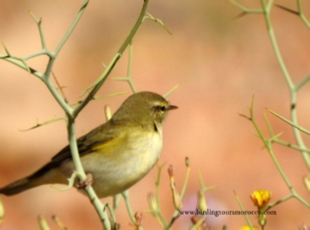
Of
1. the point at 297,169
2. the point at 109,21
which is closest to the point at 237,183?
the point at 297,169

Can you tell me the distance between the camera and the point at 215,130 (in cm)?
712

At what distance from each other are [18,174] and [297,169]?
8.31ft

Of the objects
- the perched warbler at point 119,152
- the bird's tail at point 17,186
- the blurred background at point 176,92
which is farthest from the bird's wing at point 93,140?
the blurred background at point 176,92

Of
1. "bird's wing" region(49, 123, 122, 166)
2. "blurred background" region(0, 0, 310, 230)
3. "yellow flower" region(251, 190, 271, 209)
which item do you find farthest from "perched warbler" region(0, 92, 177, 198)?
"blurred background" region(0, 0, 310, 230)

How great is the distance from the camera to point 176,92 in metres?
7.36

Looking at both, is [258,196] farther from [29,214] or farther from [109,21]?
[109,21]

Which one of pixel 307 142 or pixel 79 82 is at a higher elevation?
pixel 79 82

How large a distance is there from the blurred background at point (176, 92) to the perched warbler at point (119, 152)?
1700 mm

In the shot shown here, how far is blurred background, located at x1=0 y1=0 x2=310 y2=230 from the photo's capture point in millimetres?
6348

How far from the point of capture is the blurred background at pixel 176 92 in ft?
20.8

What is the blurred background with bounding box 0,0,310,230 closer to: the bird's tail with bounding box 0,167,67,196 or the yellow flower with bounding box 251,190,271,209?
the bird's tail with bounding box 0,167,67,196

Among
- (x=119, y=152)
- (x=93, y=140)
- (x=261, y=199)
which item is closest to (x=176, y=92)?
(x=93, y=140)

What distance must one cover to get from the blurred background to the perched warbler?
170cm

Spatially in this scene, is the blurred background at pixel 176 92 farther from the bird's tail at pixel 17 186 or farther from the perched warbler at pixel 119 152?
the bird's tail at pixel 17 186
